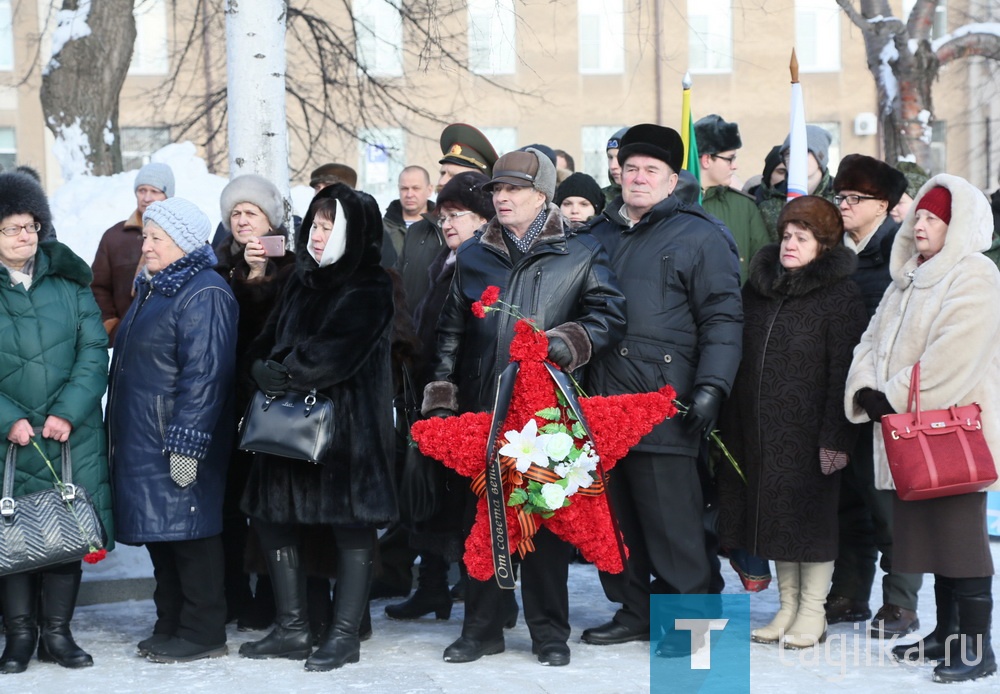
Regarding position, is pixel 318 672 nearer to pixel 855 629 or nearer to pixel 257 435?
pixel 257 435

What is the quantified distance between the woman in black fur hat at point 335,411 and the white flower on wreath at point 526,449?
57 centimetres

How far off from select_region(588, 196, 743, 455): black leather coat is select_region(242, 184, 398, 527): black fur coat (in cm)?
96

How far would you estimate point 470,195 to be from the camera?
19.5 feet

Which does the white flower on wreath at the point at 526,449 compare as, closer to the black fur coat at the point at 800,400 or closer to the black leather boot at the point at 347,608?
the black leather boot at the point at 347,608

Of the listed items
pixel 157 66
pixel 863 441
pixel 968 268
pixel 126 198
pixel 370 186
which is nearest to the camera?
pixel 968 268

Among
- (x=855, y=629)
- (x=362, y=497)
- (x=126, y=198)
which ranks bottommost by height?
(x=855, y=629)

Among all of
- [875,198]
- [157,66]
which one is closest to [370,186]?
[157,66]

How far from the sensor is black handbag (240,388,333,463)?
4949 millimetres

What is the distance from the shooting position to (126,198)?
11117 millimetres

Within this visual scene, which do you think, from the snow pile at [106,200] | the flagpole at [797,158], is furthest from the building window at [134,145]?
the flagpole at [797,158]

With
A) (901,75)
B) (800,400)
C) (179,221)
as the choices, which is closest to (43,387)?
(179,221)

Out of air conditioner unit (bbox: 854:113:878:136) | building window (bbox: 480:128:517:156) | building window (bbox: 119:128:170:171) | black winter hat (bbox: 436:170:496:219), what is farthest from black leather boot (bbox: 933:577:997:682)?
air conditioner unit (bbox: 854:113:878:136)

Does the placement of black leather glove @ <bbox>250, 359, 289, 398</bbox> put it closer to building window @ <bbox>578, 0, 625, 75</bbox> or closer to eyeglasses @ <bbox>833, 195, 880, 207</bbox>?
eyeglasses @ <bbox>833, 195, 880, 207</bbox>

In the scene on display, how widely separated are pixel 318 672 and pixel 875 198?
3104mm
